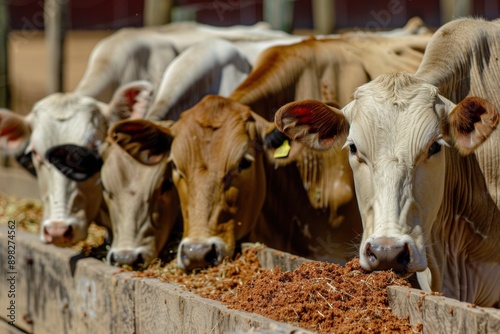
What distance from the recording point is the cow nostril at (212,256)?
5.27 m

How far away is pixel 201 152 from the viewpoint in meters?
5.63

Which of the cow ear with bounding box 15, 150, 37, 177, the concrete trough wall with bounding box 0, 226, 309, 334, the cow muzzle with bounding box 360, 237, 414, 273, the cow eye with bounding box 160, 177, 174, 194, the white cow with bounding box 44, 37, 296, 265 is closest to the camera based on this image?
the concrete trough wall with bounding box 0, 226, 309, 334

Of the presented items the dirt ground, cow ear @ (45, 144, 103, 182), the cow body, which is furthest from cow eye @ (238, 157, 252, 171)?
the dirt ground

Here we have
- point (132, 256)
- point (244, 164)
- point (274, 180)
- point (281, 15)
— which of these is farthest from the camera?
point (281, 15)

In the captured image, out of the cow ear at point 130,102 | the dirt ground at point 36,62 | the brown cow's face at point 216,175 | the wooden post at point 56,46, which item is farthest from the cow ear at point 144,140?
the dirt ground at point 36,62

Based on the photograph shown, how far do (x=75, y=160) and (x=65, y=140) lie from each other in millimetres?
305

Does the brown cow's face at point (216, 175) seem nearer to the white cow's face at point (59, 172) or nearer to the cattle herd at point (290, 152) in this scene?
the cattle herd at point (290, 152)

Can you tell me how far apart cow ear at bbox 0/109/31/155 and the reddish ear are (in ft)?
9.64

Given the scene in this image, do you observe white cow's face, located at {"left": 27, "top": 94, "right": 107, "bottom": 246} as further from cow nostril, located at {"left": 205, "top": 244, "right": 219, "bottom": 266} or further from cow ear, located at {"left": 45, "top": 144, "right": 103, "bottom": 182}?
cow nostril, located at {"left": 205, "top": 244, "right": 219, "bottom": 266}

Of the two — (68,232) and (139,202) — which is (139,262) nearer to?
(139,202)

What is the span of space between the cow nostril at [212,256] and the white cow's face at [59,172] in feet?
4.93

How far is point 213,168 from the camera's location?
5.57 meters

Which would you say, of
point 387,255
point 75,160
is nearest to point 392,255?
point 387,255

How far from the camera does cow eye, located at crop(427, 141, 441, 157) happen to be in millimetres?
4473
